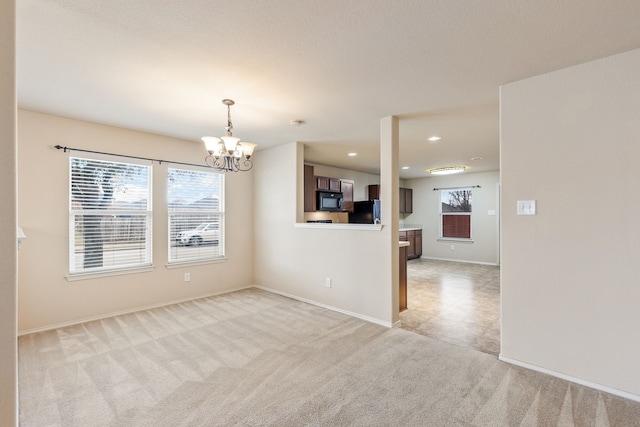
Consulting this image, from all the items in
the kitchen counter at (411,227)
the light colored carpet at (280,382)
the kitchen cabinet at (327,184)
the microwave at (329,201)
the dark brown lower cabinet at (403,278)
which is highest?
the kitchen cabinet at (327,184)

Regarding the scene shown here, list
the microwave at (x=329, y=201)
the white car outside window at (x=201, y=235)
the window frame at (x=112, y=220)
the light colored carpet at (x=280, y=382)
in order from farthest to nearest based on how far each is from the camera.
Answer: the microwave at (x=329, y=201), the white car outside window at (x=201, y=235), the window frame at (x=112, y=220), the light colored carpet at (x=280, y=382)

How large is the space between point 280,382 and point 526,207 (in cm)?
249

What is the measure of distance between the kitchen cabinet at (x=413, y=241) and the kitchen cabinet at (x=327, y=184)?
9.12 feet

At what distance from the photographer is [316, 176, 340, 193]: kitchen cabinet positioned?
593 centimetres

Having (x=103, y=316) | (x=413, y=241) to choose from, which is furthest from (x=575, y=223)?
(x=413, y=241)

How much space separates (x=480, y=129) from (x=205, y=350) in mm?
4216

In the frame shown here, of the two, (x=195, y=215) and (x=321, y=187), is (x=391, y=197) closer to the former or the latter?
(x=321, y=187)

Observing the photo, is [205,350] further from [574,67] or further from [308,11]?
[574,67]

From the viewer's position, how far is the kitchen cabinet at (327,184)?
5926 mm

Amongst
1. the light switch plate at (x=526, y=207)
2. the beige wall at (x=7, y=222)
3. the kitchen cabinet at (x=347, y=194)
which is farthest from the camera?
the kitchen cabinet at (x=347, y=194)

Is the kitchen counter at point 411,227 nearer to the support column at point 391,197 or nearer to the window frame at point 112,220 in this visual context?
the support column at point 391,197

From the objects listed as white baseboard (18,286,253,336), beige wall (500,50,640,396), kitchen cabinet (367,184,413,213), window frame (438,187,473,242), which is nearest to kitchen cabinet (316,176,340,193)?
white baseboard (18,286,253,336)

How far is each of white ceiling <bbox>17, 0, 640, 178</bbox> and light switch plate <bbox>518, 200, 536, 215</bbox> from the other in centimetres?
105

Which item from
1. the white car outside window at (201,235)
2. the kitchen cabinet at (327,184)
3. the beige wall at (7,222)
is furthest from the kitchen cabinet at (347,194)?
the beige wall at (7,222)
